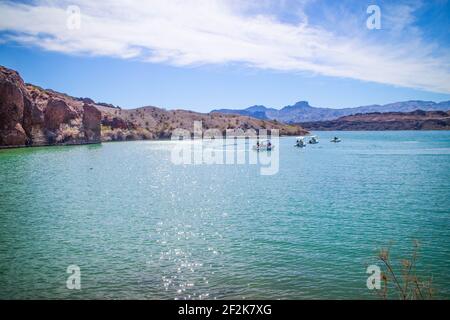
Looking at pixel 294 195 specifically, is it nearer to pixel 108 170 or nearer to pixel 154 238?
pixel 154 238

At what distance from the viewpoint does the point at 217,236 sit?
26.0 meters

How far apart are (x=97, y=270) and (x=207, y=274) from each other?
526cm

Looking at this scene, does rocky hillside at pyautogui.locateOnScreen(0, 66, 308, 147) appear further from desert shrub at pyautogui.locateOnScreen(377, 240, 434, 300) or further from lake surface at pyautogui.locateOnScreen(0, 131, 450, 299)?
desert shrub at pyautogui.locateOnScreen(377, 240, 434, 300)

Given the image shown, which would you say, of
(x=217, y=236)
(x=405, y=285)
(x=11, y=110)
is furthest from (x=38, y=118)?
(x=405, y=285)

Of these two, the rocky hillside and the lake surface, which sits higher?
the rocky hillside

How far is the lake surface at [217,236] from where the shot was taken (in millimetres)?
18078

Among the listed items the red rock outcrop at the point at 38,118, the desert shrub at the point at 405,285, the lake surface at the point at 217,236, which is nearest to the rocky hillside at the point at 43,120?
the red rock outcrop at the point at 38,118

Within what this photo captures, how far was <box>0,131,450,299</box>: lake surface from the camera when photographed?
59.3ft

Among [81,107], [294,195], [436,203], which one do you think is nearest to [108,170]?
[294,195]

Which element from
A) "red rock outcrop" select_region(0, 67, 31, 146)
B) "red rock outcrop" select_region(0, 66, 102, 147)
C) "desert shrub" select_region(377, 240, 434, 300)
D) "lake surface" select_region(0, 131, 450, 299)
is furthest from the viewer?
"red rock outcrop" select_region(0, 66, 102, 147)

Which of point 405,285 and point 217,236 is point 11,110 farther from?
point 405,285

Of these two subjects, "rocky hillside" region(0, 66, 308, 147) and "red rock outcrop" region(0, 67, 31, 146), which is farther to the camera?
"rocky hillside" region(0, 66, 308, 147)

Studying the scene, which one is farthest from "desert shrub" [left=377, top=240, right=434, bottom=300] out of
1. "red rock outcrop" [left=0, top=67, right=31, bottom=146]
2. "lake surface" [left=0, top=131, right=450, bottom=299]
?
"red rock outcrop" [left=0, top=67, right=31, bottom=146]

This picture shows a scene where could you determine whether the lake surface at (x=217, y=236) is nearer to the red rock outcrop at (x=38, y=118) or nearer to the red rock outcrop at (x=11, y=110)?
the red rock outcrop at (x=11, y=110)
